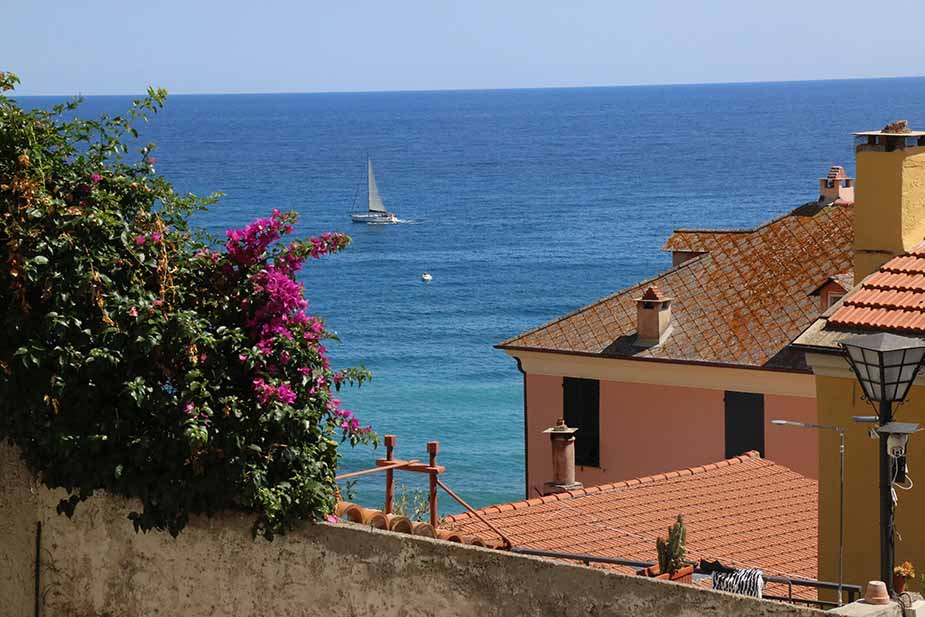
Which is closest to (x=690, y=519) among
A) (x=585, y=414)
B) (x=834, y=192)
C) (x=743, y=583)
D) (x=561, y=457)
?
(x=561, y=457)

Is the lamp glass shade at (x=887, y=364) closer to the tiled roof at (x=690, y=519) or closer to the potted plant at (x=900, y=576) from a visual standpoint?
the potted plant at (x=900, y=576)

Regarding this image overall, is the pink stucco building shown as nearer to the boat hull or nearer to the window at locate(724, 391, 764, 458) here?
the window at locate(724, 391, 764, 458)

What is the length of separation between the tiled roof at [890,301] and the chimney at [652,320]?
1169 cm

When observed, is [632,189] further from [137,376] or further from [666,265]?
[137,376]

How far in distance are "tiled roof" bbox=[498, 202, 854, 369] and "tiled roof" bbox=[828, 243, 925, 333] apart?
424 inches

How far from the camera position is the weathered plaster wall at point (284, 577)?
662 centimetres

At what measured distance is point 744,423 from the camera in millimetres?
24266

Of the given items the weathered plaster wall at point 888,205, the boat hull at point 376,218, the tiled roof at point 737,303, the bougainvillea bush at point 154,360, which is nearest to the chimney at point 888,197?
the weathered plaster wall at point 888,205

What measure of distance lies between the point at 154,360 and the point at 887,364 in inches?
184

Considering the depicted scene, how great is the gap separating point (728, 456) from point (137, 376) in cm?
1819

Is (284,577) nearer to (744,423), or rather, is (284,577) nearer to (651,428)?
(744,423)

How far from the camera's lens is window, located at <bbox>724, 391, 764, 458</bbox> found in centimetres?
2414

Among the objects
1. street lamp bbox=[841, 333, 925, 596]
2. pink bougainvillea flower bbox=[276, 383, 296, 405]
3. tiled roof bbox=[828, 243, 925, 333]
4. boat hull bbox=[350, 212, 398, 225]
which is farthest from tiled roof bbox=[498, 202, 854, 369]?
boat hull bbox=[350, 212, 398, 225]

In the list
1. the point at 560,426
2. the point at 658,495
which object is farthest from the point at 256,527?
the point at 560,426
